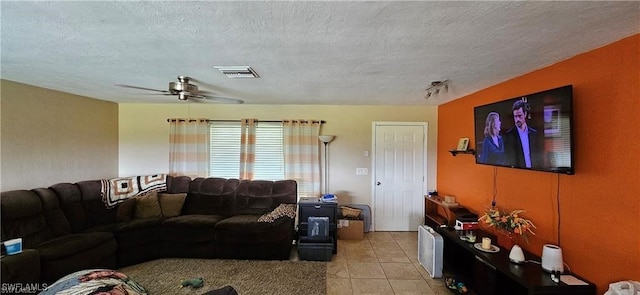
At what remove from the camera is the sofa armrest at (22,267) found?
2178 millimetres

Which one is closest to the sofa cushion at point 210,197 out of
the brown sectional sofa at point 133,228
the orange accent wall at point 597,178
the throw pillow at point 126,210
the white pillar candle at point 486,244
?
the brown sectional sofa at point 133,228

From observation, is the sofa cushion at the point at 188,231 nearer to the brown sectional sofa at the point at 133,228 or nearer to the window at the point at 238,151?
the brown sectional sofa at the point at 133,228

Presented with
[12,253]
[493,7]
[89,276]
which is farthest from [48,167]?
Result: [493,7]

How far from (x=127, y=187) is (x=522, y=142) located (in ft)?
16.3

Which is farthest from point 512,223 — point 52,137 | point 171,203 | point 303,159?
point 52,137

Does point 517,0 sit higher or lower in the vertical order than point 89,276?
higher

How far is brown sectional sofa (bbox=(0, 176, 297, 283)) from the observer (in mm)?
2625

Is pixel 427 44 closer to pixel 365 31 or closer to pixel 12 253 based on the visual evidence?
pixel 365 31

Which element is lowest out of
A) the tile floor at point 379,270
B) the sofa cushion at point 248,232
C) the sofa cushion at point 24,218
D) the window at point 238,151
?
the tile floor at point 379,270

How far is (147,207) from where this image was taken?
3754 millimetres

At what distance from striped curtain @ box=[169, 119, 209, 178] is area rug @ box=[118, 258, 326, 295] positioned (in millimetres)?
1608

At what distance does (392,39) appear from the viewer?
5.84ft

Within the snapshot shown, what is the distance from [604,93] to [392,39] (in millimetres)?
1567

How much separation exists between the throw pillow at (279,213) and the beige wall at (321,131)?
3.77ft
